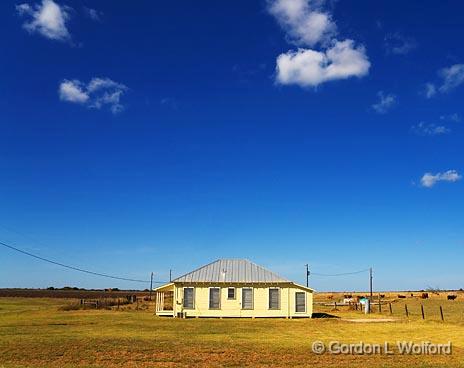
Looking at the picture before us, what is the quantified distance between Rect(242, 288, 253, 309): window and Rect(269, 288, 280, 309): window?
62.4 inches

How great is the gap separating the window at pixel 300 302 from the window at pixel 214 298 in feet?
21.0

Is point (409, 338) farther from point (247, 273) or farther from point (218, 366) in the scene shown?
point (247, 273)

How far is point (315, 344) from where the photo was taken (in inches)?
906

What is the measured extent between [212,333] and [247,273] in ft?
56.7

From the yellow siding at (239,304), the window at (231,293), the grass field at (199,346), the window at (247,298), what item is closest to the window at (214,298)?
the yellow siding at (239,304)

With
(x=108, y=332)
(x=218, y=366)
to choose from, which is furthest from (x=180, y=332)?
(x=218, y=366)

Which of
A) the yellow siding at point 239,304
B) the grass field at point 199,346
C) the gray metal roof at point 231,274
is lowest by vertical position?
the grass field at point 199,346

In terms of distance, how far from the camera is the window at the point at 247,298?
145ft

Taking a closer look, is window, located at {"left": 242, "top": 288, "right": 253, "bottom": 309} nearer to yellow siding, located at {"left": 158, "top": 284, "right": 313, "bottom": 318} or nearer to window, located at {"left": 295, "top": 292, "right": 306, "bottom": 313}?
yellow siding, located at {"left": 158, "top": 284, "right": 313, "bottom": 318}

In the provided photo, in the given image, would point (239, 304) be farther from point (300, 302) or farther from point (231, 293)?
point (300, 302)

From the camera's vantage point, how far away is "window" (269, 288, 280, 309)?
44.3 metres

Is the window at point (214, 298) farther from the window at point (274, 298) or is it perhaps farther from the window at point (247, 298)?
the window at point (274, 298)

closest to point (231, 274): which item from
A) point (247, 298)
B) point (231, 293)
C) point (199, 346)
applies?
point (231, 293)

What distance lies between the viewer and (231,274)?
45.3 metres
